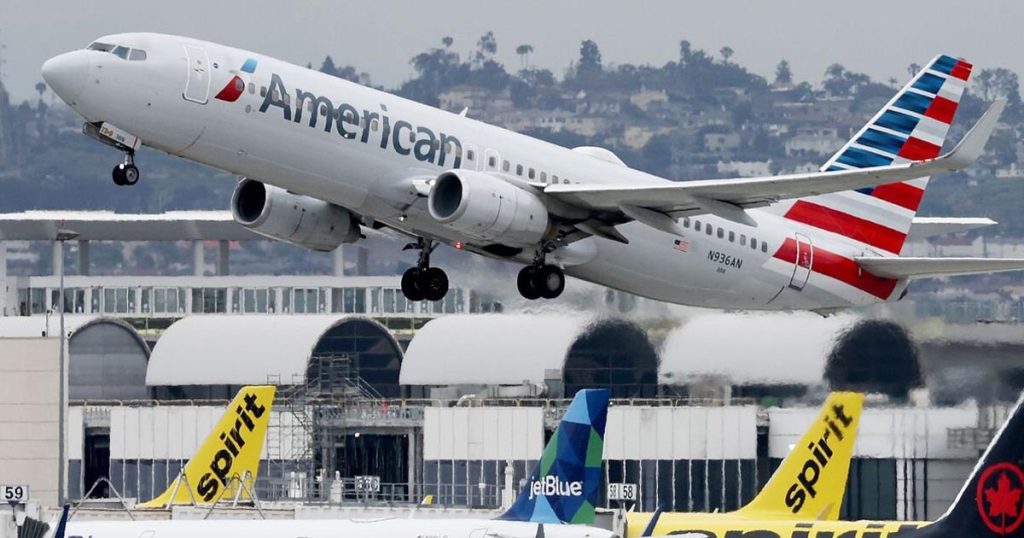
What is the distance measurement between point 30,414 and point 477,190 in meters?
20.5

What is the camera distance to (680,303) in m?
42.5

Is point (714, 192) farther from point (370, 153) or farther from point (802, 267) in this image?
point (370, 153)

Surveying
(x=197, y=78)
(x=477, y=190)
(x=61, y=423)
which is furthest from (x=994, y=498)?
(x=61, y=423)

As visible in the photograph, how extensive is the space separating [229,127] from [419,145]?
3.37 m

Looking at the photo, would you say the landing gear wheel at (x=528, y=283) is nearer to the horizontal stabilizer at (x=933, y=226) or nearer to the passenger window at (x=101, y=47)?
the passenger window at (x=101, y=47)

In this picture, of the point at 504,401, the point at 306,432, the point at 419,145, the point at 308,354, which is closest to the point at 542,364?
the point at 504,401

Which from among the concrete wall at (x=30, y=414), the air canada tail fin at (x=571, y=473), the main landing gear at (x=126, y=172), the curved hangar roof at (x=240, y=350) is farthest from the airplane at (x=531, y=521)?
the curved hangar roof at (x=240, y=350)

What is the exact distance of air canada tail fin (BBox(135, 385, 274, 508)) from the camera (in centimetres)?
4312

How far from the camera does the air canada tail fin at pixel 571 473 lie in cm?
3294

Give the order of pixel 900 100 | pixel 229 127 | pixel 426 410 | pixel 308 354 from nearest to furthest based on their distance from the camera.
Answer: pixel 229 127, pixel 900 100, pixel 426 410, pixel 308 354

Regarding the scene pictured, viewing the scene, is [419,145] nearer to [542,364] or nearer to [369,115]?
[369,115]

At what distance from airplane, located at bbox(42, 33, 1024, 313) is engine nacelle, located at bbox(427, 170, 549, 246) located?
1.3 inches

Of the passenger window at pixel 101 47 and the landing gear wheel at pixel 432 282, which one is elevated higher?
the passenger window at pixel 101 47

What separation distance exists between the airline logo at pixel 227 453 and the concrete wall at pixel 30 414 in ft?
35.8
